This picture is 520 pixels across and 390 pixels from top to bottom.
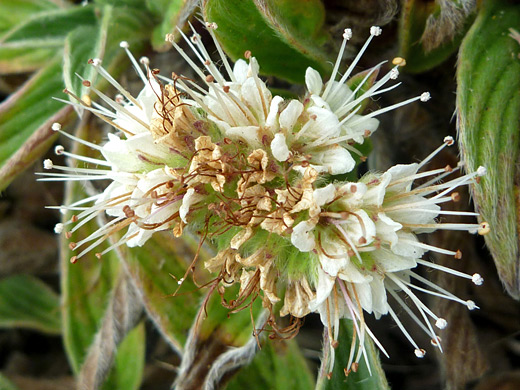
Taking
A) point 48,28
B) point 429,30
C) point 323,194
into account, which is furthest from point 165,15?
point 323,194

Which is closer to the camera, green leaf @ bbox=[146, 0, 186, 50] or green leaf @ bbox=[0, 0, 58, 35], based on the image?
green leaf @ bbox=[146, 0, 186, 50]

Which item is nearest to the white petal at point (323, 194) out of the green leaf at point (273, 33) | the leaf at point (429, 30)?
the green leaf at point (273, 33)

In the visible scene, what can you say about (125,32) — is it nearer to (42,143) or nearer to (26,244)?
(42,143)

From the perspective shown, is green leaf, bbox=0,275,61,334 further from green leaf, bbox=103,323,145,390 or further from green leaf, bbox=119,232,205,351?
green leaf, bbox=119,232,205,351

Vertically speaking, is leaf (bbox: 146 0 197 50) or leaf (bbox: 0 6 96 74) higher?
leaf (bbox: 0 6 96 74)

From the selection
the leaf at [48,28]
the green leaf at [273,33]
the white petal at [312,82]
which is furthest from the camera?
the leaf at [48,28]

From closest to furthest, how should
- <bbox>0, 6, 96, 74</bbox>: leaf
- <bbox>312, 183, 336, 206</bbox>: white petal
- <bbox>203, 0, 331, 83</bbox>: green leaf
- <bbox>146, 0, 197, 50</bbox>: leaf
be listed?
<bbox>312, 183, 336, 206</bbox>: white petal, <bbox>203, 0, 331, 83</bbox>: green leaf, <bbox>146, 0, 197, 50</bbox>: leaf, <bbox>0, 6, 96, 74</bbox>: leaf

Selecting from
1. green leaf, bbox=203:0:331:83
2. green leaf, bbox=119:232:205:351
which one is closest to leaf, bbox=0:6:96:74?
green leaf, bbox=203:0:331:83

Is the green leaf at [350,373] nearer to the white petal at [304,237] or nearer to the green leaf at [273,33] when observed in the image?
the white petal at [304,237]
